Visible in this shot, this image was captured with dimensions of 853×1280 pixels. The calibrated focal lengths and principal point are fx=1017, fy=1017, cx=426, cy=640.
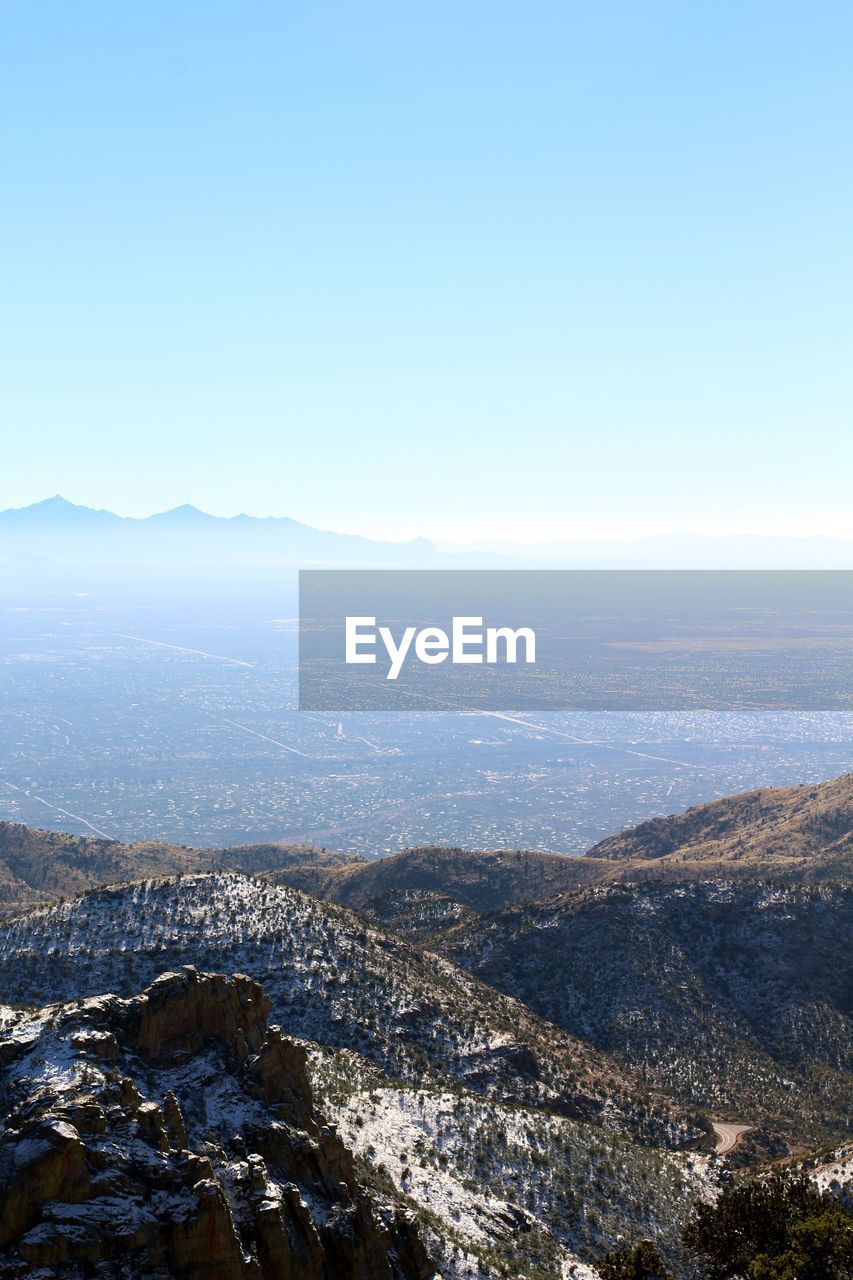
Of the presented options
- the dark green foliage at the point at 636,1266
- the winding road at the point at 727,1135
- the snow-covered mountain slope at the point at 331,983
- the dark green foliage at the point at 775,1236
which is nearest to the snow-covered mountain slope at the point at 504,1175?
the dark green foliage at the point at 636,1266

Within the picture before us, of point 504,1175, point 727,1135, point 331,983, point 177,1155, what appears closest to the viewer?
point 177,1155

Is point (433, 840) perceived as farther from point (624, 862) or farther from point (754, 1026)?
point (754, 1026)

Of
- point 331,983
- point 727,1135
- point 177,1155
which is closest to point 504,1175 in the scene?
point 727,1135

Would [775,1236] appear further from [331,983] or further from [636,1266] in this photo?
[331,983]

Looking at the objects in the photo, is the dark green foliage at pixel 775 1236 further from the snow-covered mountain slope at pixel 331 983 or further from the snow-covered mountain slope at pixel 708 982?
the snow-covered mountain slope at pixel 708 982

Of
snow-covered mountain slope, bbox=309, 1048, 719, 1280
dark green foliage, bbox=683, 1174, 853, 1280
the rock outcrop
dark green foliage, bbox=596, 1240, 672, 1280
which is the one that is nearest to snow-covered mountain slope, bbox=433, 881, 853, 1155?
snow-covered mountain slope, bbox=309, 1048, 719, 1280

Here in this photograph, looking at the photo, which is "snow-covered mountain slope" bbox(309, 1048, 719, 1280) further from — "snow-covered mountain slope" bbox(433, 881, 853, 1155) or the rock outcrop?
"snow-covered mountain slope" bbox(433, 881, 853, 1155)
